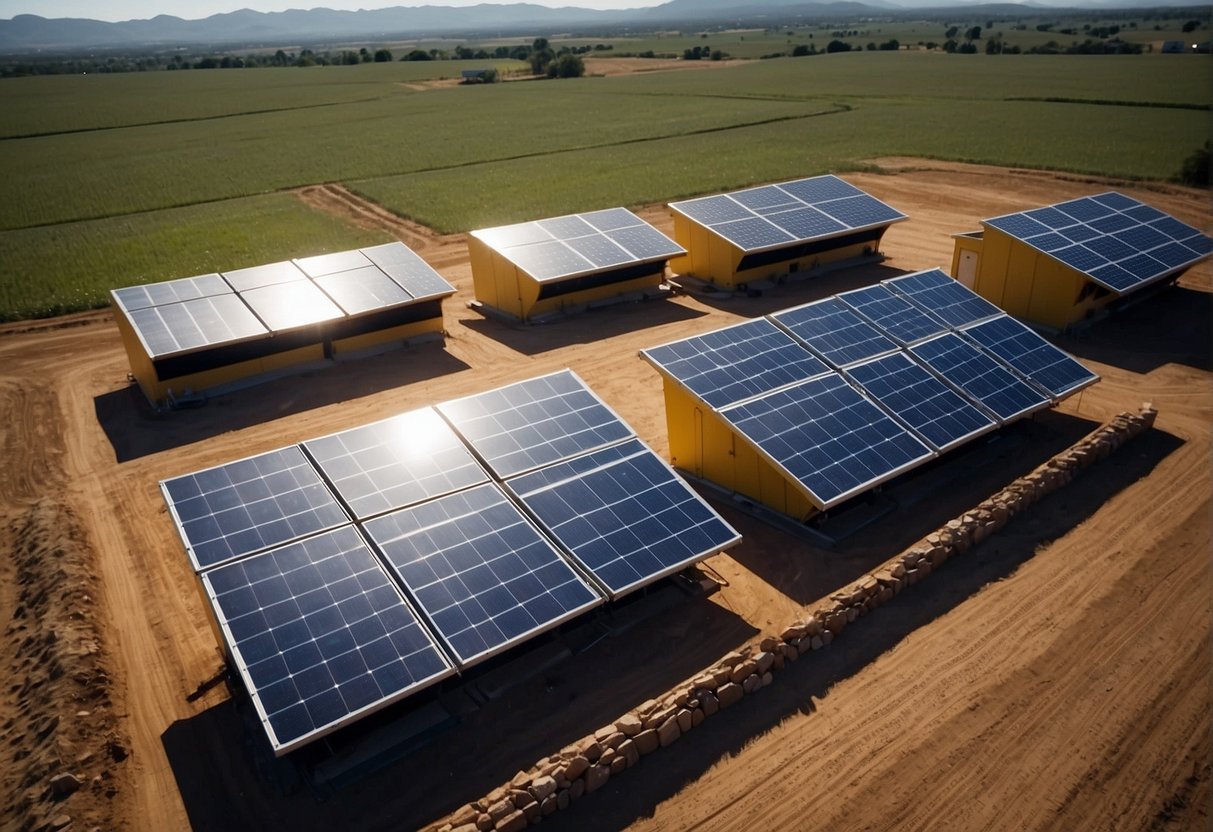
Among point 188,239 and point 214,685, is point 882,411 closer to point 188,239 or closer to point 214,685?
point 214,685

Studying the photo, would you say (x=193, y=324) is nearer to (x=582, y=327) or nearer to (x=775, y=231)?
(x=582, y=327)

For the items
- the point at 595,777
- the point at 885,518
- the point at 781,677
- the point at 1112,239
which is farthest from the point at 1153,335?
the point at 595,777

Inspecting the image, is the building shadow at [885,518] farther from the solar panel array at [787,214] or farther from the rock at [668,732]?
the solar panel array at [787,214]

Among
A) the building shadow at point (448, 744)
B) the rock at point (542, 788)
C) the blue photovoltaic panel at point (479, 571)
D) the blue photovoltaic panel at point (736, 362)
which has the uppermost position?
the blue photovoltaic panel at point (736, 362)

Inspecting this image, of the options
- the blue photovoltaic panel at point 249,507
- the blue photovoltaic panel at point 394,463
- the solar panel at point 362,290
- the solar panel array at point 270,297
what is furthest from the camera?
the solar panel at point 362,290

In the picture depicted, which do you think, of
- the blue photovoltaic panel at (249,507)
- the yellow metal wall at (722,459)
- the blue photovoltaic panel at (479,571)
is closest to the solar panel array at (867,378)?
the yellow metal wall at (722,459)

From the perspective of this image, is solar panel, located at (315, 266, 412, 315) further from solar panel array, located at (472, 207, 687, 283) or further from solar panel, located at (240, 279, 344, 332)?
solar panel array, located at (472, 207, 687, 283)

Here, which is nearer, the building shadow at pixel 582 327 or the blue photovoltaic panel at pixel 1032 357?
the blue photovoltaic panel at pixel 1032 357

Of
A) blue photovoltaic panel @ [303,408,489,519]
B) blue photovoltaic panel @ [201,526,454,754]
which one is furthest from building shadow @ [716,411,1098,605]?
blue photovoltaic panel @ [201,526,454,754]
